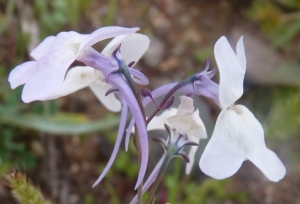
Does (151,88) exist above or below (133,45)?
below

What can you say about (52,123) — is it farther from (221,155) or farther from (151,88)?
(221,155)

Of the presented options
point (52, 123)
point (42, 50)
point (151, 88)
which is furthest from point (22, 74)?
point (151, 88)

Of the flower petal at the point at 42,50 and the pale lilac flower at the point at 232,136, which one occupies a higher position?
the flower petal at the point at 42,50

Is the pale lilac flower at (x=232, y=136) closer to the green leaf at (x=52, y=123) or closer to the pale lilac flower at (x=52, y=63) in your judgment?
the pale lilac flower at (x=52, y=63)

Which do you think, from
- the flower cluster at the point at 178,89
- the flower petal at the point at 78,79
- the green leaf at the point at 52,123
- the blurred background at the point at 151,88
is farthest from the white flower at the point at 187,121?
the green leaf at the point at 52,123

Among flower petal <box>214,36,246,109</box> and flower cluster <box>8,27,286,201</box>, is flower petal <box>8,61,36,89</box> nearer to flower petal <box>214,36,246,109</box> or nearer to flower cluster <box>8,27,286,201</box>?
flower cluster <box>8,27,286,201</box>

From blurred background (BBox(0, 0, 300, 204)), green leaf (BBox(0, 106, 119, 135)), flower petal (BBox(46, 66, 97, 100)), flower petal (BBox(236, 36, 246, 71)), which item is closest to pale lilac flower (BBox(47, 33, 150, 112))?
flower petal (BBox(46, 66, 97, 100))

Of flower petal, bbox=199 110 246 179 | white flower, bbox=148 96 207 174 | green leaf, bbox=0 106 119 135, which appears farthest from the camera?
green leaf, bbox=0 106 119 135
